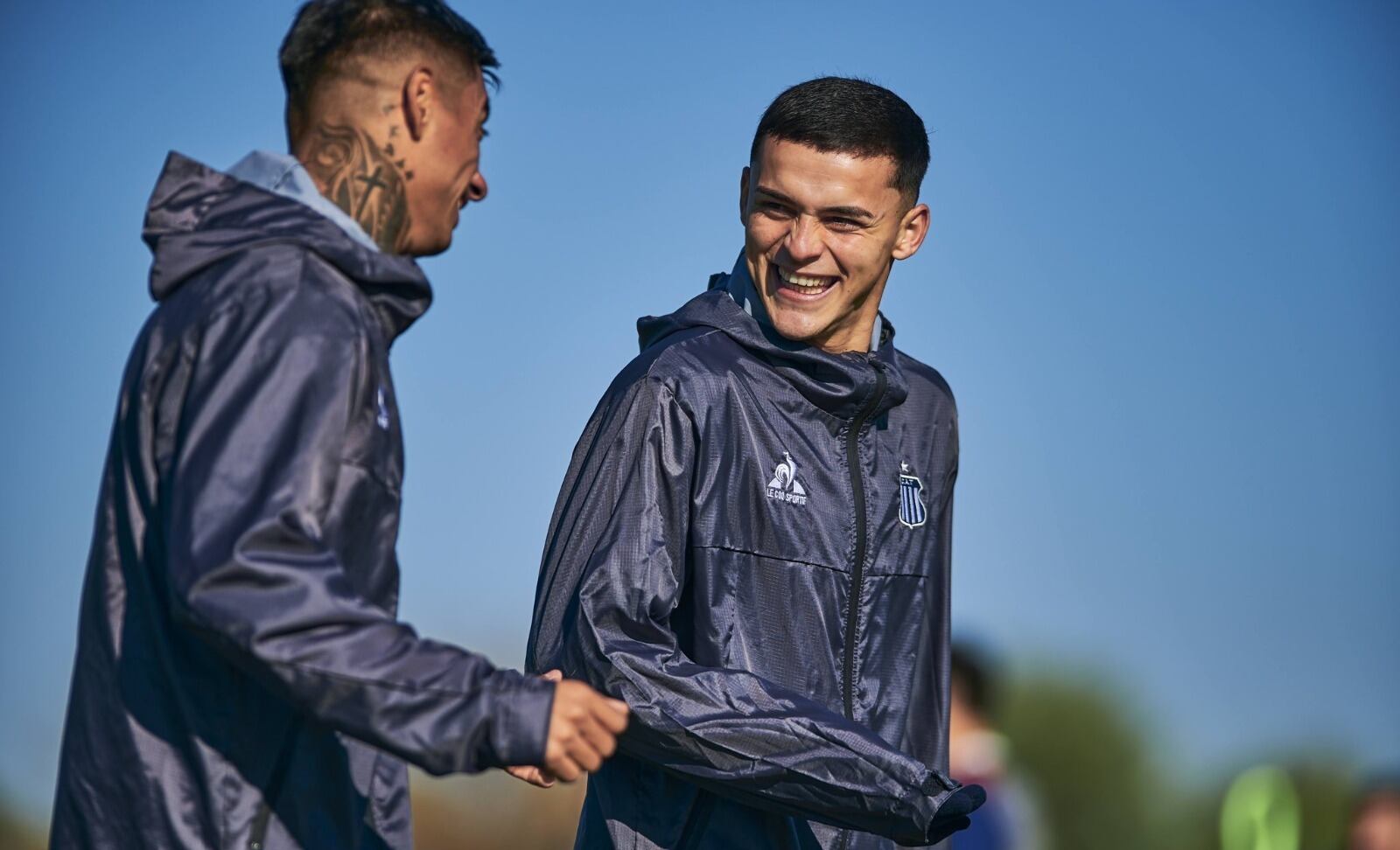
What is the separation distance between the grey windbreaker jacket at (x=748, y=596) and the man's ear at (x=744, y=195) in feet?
0.55

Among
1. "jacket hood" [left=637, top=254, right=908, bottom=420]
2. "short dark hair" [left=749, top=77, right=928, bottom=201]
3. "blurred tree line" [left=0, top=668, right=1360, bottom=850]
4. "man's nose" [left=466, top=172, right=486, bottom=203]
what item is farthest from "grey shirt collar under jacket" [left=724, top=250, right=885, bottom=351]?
"blurred tree line" [left=0, top=668, right=1360, bottom=850]

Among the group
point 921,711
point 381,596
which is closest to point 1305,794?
point 921,711

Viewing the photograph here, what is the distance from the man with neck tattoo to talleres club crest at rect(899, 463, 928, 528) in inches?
66.9

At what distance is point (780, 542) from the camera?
429 cm

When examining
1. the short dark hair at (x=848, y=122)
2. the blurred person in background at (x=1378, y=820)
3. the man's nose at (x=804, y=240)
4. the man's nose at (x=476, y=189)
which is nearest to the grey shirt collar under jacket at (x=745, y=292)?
the man's nose at (x=804, y=240)

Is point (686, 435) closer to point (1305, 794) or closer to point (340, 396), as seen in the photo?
point (340, 396)

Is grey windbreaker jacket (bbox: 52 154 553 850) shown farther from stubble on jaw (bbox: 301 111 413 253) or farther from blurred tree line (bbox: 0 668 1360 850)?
blurred tree line (bbox: 0 668 1360 850)

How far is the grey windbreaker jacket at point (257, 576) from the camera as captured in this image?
108 inches

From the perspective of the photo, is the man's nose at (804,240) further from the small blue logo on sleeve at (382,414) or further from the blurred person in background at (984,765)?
the blurred person in background at (984,765)

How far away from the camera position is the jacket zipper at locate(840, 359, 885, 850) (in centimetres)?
430

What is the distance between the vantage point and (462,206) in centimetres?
348

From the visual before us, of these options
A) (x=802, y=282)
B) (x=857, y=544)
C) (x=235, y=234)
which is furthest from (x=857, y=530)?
(x=235, y=234)

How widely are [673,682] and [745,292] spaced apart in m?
1.14

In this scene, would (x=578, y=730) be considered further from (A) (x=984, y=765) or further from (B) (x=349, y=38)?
(A) (x=984, y=765)
